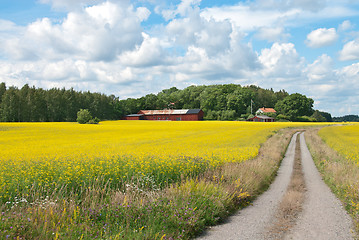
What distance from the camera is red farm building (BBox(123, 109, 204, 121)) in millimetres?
122750

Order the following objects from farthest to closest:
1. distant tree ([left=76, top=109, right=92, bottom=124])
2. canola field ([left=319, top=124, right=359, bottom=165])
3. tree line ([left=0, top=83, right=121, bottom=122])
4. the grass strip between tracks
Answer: tree line ([left=0, top=83, right=121, bottom=122]), distant tree ([left=76, top=109, right=92, bottom=124]), canola field ([left=319, top=124, right=359, bottom=165]), the grass strip between tracks

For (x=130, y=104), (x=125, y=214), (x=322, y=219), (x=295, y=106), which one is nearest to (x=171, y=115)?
(x=130, y=104)

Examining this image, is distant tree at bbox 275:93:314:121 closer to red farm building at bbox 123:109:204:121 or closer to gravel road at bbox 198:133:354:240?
red farm building at bbox 123:109:204:121

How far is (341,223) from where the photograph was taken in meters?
8.42

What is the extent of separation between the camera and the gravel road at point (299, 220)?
292 inches

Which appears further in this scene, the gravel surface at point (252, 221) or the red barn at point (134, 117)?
the red barn at point (134, 117)

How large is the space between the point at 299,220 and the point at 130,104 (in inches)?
5243

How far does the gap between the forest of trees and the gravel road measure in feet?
298

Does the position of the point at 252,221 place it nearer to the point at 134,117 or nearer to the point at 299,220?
A: the point at 299,220

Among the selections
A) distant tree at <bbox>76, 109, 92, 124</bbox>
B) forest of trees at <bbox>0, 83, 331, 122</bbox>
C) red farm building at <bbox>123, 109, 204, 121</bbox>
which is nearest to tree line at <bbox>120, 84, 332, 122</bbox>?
forest of trees at <bbox>0, 83, 331, 122</bbox>

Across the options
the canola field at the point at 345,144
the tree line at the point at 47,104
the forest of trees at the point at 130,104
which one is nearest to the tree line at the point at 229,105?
the forest of trees at the point at 130,104

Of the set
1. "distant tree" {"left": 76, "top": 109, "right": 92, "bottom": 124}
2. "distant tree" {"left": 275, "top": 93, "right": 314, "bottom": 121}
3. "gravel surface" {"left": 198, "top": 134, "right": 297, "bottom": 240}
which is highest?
"distant tree" {"left": 275, "top": 93, "right": 314, "bottom": 121}

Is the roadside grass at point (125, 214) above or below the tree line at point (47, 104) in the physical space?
below

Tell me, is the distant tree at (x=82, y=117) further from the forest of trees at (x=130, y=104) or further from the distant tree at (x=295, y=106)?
the distant tree at (x=295, y=106)
